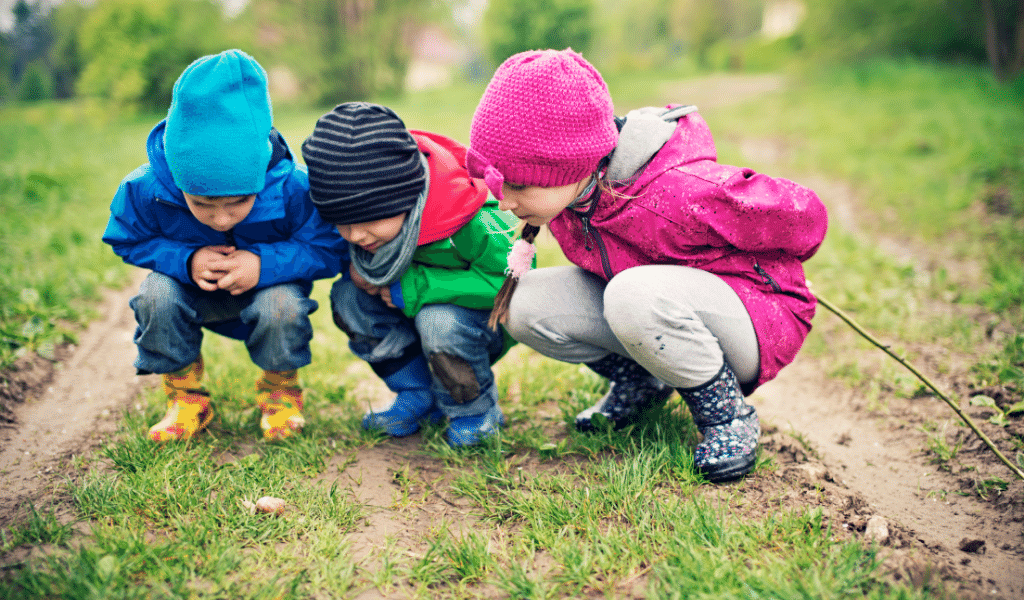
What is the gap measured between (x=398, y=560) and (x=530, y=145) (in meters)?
1.13

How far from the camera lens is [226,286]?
2.09 meters

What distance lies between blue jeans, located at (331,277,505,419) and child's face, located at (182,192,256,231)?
0.39 meters

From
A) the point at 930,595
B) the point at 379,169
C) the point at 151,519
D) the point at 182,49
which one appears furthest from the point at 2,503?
the point at 182,49

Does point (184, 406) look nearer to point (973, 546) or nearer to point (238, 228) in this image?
point (238, 228)

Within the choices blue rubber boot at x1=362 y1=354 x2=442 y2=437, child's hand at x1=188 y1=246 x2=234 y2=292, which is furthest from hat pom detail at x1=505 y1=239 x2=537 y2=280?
child's hand at x1=188 y1=246 x2=234 y2=292

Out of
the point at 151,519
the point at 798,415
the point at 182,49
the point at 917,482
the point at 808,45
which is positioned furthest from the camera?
the point at 808,45

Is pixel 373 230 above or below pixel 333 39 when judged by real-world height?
above

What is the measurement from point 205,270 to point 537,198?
1.10 m

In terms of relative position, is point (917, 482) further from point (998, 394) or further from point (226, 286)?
point (226, 286)

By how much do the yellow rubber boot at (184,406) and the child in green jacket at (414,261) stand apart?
535mm

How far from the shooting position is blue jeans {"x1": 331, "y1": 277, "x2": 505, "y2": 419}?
2.13 metres

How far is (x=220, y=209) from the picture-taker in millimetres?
2000

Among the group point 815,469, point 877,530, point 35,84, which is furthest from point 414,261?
point 35,84

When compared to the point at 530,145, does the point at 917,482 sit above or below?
below
